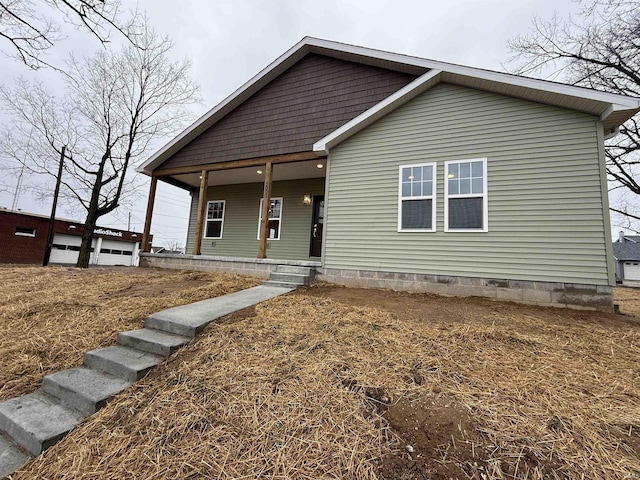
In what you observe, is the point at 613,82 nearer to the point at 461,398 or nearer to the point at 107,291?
the point at 461,398

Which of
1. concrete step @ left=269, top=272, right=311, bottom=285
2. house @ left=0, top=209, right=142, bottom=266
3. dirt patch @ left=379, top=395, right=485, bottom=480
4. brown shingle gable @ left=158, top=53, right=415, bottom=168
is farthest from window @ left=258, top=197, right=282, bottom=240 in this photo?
house @ left=0, top=209, right=142, bottom=266

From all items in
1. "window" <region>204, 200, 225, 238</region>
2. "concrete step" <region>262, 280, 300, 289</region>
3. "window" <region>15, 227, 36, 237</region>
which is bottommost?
"concrete step" <region>262, 280, 300, 289</region>

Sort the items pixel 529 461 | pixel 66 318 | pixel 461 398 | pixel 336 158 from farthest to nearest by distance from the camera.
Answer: pixel 336 158 → pixel 66 318 → pixel 461 398 → pixel 529 461

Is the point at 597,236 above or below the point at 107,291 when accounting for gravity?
above

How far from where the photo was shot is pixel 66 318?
372cm

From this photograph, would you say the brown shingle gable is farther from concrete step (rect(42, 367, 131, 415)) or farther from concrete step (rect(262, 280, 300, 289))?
concrete step (rect(42, 367, 131, 415))

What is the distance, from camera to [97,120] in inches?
488

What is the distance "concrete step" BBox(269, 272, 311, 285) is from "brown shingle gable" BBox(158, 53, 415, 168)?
11.6ft

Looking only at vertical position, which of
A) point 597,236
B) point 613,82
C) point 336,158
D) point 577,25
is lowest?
point 597,236

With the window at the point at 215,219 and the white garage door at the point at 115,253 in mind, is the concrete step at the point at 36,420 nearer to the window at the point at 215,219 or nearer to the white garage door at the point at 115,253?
the window at the point at 215,219

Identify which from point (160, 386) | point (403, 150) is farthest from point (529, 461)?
point (403, 150)

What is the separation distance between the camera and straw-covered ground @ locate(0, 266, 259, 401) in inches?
109

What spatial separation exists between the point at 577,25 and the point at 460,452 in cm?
1492

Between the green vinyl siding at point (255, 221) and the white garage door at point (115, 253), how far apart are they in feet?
58.8
